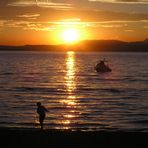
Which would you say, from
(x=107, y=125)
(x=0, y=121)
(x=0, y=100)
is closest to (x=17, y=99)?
(x=0, y=100)

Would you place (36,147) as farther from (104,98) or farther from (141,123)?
Result: (104,98)

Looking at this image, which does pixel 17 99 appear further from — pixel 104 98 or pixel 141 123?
pixel 141 123

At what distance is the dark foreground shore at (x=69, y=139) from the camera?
57.9 feet

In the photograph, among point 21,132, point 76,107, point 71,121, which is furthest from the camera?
point 76,107

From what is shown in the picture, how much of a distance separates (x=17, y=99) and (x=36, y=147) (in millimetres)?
35095

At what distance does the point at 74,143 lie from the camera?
18.0 meters

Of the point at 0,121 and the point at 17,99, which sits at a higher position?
the point at 17,99

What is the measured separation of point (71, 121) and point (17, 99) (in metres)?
18.0

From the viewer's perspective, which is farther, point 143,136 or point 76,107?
point 76,107

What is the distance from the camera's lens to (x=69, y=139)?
18.8 meters

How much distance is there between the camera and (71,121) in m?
35.1

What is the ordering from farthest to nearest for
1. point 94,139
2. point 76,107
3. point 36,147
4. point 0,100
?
1. point 0,100
2. point 76,107
3. point 94,139
4. point 36,147

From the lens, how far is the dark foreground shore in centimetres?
1764

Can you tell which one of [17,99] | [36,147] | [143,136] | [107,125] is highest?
[17,99]
